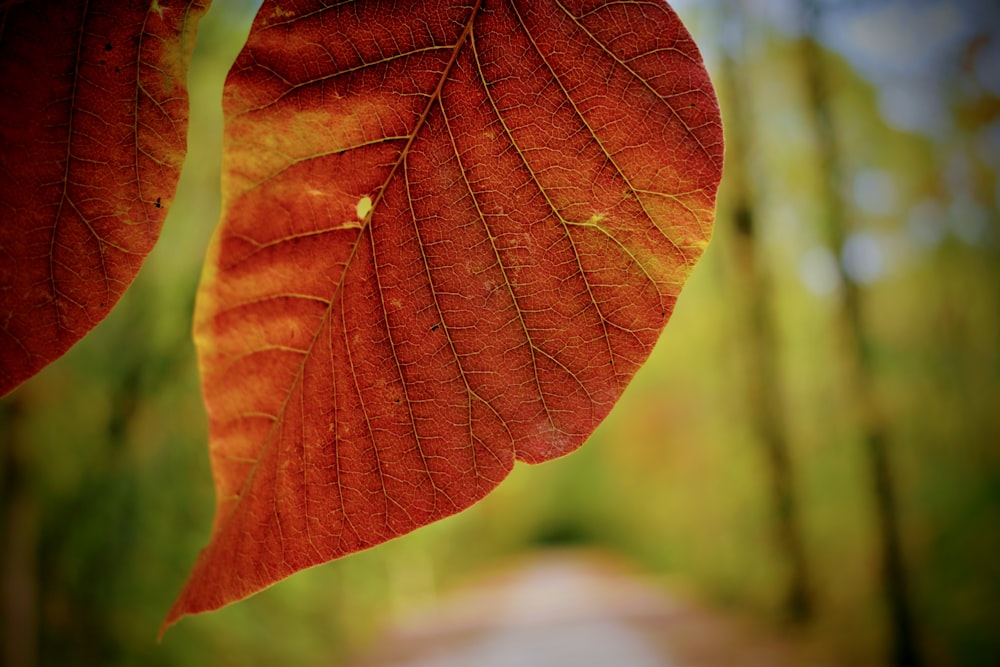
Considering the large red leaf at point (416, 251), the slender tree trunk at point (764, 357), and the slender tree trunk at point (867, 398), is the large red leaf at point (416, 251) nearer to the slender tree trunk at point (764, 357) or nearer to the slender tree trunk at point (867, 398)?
the slender tree trunk at point (867, 398)

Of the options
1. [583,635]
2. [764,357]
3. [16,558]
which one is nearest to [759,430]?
[764,357]

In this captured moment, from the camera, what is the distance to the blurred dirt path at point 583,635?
5.23 meters

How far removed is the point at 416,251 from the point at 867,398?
487 centimetres

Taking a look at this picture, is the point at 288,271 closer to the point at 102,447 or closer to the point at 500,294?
the point at 500,294

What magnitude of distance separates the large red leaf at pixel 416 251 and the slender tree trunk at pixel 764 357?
6.12m

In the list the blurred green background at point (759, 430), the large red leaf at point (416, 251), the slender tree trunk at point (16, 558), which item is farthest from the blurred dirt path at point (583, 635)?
the large red leaf at point (416, 251)

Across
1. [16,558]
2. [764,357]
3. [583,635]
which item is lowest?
[583,635]

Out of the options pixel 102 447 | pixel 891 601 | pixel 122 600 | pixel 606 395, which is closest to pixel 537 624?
pixel 891 601

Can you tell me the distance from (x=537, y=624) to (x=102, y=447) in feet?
16.2

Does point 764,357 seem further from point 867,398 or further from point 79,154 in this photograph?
point 79,154

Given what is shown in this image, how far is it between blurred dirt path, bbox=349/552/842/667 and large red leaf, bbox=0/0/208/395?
17.7ft

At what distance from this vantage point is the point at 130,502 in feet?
11.1

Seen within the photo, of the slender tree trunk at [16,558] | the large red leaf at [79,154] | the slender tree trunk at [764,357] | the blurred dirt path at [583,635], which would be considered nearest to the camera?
the large red leaf at [79,154]

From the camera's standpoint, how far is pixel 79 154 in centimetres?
27
